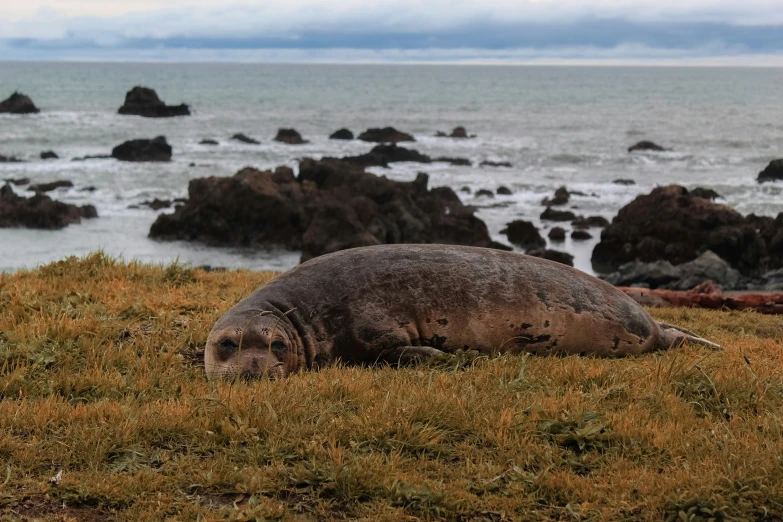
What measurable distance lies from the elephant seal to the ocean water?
969cm

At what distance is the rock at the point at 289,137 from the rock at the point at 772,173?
111 feet

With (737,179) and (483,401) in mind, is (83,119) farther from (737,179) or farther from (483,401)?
(483,401)

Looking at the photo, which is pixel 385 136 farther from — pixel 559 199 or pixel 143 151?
pixel 559 199

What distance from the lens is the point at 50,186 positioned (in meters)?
39.2

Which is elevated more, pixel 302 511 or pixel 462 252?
pixel 462 252

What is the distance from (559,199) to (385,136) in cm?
3042

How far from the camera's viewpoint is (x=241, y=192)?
31.9 meters

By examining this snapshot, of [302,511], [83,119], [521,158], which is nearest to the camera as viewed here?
[302,511]

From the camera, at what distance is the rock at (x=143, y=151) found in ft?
165

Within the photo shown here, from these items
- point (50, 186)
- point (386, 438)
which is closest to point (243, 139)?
point (50, 186)

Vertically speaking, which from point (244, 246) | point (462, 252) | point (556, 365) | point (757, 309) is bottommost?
point (244, 246)

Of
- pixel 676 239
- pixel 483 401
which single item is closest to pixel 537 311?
pixel 483 401

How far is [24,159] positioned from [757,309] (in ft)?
160

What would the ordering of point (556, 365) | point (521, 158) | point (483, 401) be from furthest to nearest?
1. point (521, 158)
2. point (556, 365)
3. point (483, 401)
